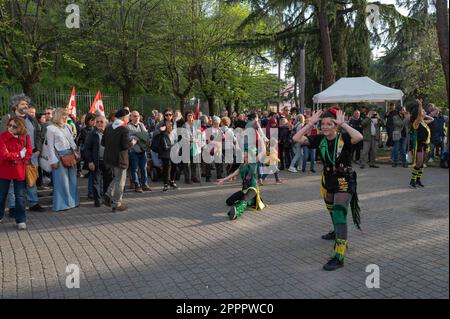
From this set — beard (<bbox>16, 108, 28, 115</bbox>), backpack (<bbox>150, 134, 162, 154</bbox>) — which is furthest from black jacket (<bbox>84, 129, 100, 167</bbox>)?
backpack (<bbox>150, 134, 162, 154</bbox>)

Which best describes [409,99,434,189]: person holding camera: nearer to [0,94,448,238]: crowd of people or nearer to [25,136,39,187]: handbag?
[0,94,448,238]: crowd of people

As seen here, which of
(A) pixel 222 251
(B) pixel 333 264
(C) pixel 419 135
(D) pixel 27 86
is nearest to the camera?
(B) pixel 333 264

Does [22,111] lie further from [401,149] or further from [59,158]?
[401,149]

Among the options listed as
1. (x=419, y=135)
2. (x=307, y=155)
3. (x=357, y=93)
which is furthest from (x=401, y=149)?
(x=419, y=135)

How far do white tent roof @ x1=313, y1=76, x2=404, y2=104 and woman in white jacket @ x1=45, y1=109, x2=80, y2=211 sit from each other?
1035 centimetres

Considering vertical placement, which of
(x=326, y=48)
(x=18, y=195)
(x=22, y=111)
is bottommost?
(x=18, y=195)

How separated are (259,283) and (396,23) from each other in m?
15.5

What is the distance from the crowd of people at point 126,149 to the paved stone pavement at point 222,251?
0.62 metres

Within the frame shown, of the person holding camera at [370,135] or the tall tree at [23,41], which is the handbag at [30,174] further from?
the person holding camera at [370,135]

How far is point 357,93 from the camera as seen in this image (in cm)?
1555

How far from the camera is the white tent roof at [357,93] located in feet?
50.4

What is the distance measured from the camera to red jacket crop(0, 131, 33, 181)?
6.58m

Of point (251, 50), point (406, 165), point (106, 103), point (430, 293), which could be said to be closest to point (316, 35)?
point (251, 50)

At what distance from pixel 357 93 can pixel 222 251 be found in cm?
1167
